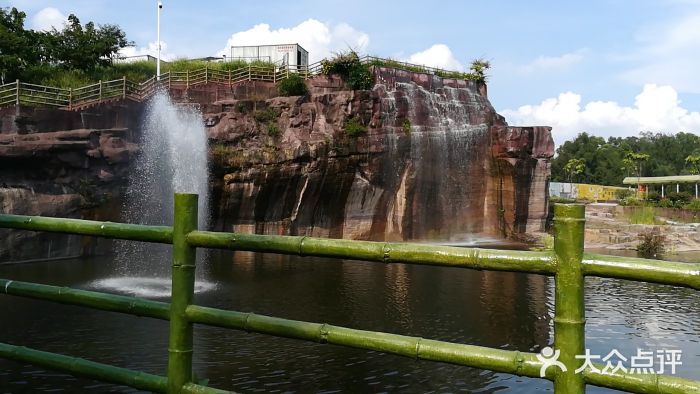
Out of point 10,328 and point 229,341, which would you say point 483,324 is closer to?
point 229,341

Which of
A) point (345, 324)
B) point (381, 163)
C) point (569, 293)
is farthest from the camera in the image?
point (381, 163)

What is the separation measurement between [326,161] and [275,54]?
1081 centimetres

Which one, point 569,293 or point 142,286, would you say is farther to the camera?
point 142,286

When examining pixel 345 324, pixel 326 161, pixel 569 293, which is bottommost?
pixel 345 324

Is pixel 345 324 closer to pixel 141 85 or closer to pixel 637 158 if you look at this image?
pixel 141 85

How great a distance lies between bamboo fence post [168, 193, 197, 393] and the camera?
2801mm

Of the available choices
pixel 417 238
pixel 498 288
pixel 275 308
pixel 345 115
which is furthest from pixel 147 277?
pixel 417 238

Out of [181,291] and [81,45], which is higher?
[81,45]

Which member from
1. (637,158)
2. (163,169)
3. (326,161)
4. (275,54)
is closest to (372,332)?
(163,169)

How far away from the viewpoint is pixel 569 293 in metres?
2.23

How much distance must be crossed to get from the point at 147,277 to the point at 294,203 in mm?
8313

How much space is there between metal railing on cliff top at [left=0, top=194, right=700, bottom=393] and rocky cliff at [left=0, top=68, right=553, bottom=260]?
16.1 metres

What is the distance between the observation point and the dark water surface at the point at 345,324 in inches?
268

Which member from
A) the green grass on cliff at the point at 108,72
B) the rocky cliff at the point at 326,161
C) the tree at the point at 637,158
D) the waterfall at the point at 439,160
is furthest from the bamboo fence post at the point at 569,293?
the tree at the point at 637,158
